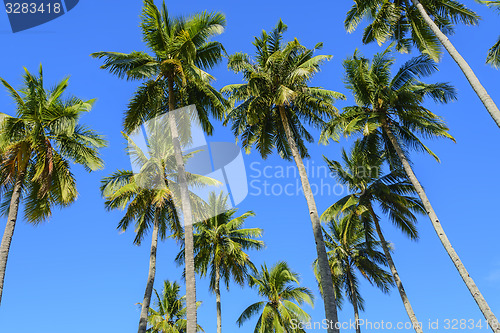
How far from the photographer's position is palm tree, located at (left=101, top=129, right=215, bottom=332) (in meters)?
19.6

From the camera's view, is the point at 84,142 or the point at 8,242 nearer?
the point at 8,242

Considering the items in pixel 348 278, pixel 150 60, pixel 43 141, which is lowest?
pixel 348 278

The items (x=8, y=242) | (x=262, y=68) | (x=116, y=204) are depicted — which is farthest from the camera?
(x=116, y=204)

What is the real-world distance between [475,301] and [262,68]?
1312 centimetres

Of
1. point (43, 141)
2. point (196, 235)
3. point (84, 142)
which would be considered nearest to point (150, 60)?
point (84, 142)

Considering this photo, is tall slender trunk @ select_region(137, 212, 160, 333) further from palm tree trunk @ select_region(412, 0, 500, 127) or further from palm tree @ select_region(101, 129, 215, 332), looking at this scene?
palm tree trunk @ select_region(412, 0, 500, 127)

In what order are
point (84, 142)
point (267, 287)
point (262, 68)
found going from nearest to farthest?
point (84, 142)
point (262, 68)
point (267, 287)

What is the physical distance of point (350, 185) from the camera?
75.5ft

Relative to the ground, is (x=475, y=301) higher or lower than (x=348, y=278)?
lower

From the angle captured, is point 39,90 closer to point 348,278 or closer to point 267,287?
point 267,287

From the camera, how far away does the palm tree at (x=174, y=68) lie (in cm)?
1445

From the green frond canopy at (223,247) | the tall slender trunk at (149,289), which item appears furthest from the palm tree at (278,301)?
the tall slender trunk at (149,289)

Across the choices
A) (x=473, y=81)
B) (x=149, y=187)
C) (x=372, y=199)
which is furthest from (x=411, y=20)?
→ (x=149, y=187)

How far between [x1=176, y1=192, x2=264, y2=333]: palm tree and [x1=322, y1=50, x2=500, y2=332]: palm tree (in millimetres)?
9685
